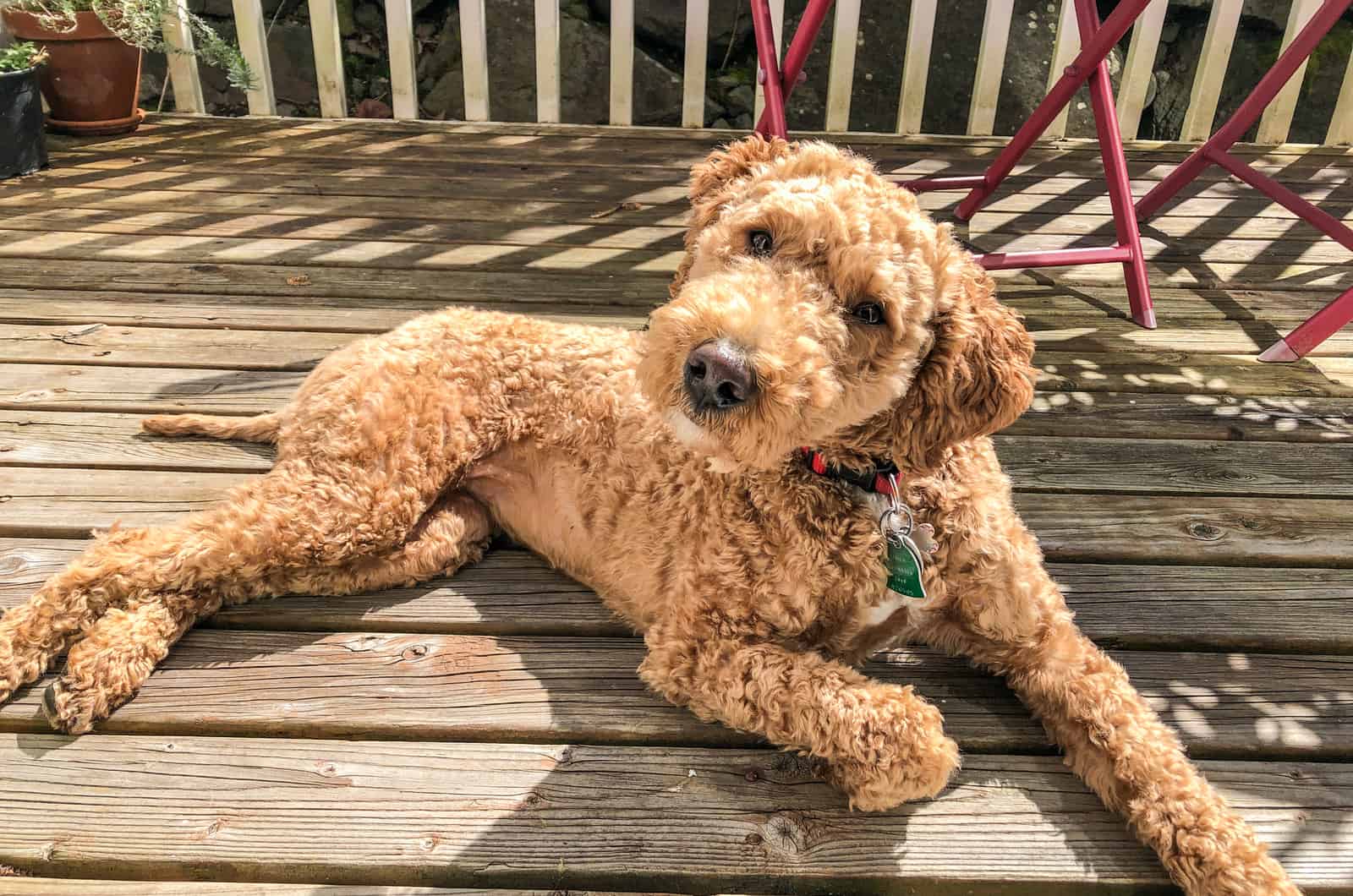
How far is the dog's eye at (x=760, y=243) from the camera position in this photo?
5.33ft

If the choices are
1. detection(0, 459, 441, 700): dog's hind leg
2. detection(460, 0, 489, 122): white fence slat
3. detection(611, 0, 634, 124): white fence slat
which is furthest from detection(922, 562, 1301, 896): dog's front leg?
detection(460, 0, 489, 122): white fence slat

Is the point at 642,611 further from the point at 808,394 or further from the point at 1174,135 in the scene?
the point at 1174,135

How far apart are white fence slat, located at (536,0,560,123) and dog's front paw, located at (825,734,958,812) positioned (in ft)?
15.1

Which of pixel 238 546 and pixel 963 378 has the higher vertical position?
pixel 963 378

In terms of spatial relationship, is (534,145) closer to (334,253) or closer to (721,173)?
(334,253)

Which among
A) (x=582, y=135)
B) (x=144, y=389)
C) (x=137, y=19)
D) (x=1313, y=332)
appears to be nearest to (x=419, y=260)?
(x=144, y=389)

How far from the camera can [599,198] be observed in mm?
4398

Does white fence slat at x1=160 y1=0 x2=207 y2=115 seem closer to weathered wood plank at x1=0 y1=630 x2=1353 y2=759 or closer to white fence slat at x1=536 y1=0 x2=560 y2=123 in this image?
white fence slat at x1=536 y1=0 x2=560 y2=123

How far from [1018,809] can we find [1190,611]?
0.77m

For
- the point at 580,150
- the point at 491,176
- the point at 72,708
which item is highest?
the point at 580,150

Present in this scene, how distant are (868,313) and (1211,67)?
471 centimetres

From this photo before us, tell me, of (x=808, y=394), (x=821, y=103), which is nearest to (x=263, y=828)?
(x=808, y=394)

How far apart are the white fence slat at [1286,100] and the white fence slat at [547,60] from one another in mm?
3856

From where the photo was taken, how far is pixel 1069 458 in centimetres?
265
